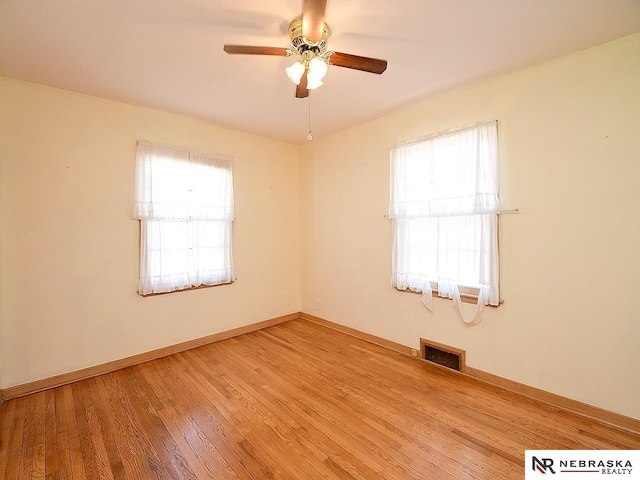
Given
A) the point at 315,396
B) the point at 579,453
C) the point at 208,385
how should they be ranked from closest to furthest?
the point at 579,453 < the point at 315,396 < the point at 208,385

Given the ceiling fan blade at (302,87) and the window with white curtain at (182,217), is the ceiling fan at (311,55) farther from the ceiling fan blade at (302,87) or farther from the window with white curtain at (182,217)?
the window with white curtain at (182,217)

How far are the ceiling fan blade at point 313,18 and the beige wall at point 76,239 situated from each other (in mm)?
2376

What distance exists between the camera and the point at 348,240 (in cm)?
379

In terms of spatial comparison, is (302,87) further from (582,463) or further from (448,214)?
(582,463)

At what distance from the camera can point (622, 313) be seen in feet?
6.41

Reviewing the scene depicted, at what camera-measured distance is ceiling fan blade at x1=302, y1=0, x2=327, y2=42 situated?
136 centimetres

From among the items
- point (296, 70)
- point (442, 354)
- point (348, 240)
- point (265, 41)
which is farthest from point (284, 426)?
point (265, 41)

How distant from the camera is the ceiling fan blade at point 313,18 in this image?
136cm

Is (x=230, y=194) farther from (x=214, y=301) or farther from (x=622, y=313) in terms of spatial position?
(x=622, y=313)

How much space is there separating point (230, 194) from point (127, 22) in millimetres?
2072

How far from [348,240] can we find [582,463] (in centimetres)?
280

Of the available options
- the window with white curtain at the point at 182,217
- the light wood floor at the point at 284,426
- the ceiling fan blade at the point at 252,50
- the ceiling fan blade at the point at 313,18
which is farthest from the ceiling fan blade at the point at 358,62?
the light wood floor at the point at 284,426

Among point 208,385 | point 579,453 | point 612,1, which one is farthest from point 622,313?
point 208,385

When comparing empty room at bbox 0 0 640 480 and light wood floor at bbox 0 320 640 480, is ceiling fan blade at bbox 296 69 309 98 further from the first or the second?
light wood floor at bbox 0 320 640 480
